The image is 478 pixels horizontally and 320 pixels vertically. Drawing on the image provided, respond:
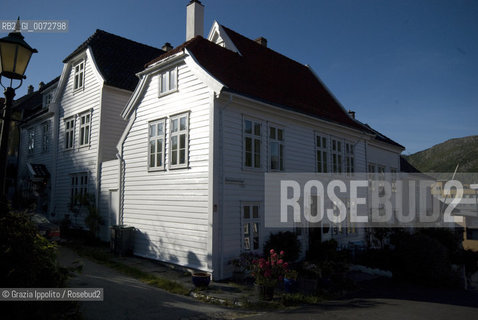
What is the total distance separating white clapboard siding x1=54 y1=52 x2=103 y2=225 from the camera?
17094mm

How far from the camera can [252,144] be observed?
40.5 ft

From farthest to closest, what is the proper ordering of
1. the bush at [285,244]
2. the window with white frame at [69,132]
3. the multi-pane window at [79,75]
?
the window with white frame at [69,132]
the multi-pane window at [79,75]
the bush at [285,244]

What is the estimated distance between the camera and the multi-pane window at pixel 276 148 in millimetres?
13188

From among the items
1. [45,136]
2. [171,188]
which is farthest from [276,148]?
[45,136]

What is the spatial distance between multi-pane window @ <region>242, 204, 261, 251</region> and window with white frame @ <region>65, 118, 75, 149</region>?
39.6ft

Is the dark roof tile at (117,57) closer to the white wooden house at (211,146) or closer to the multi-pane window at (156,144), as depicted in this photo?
the white wooden house at (211,146)

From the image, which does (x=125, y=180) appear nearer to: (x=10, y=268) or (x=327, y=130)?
(x=327, y=130)

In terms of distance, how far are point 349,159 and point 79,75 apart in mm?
15427

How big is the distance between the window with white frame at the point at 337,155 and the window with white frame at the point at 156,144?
8.21 m

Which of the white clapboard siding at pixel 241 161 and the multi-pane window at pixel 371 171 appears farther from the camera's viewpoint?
the multi-pane window at pixel 371 171

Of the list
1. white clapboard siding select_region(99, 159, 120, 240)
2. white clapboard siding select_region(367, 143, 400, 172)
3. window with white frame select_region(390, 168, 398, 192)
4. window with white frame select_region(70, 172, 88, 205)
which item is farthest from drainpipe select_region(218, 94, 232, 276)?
window with white frame select_region(390, 168, 398, 192)

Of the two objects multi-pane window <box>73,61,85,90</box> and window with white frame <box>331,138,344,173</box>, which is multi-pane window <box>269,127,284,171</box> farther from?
multi-pane window <box>73,61,85,90</box>

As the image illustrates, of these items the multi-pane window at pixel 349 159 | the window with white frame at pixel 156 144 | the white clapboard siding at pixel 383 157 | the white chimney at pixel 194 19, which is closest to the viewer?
the window with white frame at pixel 156 144

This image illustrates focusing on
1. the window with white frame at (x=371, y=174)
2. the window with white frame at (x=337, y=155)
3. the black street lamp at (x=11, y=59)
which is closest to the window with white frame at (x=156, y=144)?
the black street lamp at (x=11, y=59)
